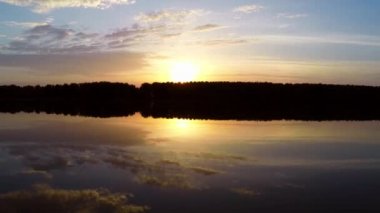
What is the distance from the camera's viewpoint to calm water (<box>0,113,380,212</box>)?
32.0ft

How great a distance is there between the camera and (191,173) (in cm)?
1307

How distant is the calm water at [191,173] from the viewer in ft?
32.0

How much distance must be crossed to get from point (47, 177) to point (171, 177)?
9.61ft

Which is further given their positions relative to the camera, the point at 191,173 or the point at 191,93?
the point at 191,93

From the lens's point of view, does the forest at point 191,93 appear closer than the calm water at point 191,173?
No

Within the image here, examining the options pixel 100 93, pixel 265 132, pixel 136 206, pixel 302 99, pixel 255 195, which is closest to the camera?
pixel 136 206

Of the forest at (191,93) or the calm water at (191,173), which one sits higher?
the forest at (191,93)

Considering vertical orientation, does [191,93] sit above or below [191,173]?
above

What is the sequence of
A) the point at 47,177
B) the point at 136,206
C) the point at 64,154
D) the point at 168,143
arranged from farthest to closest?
the point at 168,143 < the point at 64,154 < the point at 47,177 < the point at 136,206

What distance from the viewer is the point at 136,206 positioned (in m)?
9.41

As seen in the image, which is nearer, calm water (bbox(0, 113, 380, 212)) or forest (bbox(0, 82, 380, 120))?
calm water (bbox(0, 113, 380, 212))

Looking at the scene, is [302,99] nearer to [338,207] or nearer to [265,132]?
[265,132]

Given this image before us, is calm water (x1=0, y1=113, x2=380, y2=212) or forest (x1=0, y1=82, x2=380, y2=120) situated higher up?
forest (x1=0, y1=82, x2=380, y2=120)

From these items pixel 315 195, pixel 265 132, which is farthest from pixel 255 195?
pixel 265 132
